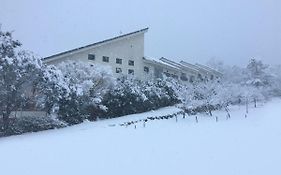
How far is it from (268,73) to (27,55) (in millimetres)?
36357

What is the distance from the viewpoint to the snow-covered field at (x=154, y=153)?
1165 centimetres

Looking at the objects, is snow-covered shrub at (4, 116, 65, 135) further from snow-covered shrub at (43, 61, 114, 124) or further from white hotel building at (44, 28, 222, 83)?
white hotel building at (44, 28, 222, 83)

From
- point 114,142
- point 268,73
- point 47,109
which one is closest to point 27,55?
point 47,109

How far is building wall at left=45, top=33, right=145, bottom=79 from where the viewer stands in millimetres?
36281

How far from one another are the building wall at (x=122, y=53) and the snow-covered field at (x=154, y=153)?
16587 mm

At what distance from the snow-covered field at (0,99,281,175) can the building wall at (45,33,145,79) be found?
16.6 metres

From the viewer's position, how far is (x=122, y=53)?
39.2m

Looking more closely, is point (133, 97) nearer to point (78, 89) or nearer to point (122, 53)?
point (78, 89)

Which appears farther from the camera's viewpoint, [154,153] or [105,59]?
[105,59]

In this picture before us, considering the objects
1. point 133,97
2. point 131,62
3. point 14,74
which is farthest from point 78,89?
point 131,62

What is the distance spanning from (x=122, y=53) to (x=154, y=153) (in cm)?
2579

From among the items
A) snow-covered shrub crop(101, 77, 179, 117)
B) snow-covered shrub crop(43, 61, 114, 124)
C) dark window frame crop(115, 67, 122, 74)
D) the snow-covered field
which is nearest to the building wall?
dark window frame crop(115, 67, 122, 74)

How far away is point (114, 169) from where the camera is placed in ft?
38.7

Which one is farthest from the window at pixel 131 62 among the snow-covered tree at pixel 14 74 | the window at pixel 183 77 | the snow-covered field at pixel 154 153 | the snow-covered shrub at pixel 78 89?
the snow-covered field at pixel 154 153
